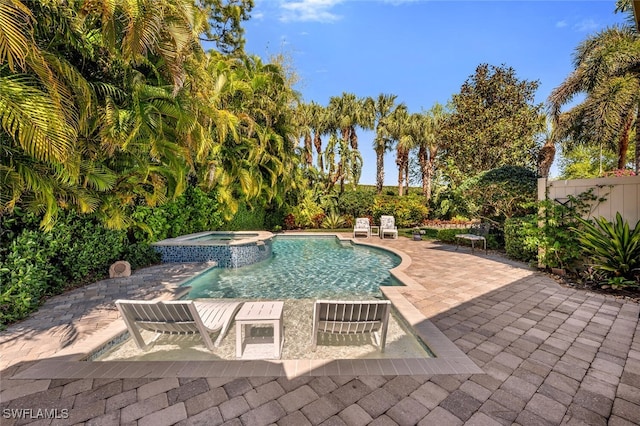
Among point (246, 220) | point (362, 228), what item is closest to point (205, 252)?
point (246, 220)

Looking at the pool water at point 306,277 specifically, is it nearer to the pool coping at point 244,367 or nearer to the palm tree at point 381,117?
the pool coping at point 244,367

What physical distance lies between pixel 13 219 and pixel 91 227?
221 centimetres

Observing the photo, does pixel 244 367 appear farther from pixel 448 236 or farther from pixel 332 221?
pixel 332 221

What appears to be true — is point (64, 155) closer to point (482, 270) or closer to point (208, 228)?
point (482, 270)

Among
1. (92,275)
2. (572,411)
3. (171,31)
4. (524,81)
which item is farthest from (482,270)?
(524,81)

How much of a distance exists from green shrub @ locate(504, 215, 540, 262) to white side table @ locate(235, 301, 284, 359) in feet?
24.8

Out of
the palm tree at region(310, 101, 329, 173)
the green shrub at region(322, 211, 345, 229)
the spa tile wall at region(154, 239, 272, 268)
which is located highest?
the palm tree at region(310, 101, 329, 173)

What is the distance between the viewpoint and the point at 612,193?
700cm

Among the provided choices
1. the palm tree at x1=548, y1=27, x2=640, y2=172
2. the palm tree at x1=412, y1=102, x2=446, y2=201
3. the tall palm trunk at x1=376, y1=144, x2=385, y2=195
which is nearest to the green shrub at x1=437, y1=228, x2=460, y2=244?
the palm tree at x1=548, y1=27, x2=640, y2=172

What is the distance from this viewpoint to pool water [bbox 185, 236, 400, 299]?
24.8ft

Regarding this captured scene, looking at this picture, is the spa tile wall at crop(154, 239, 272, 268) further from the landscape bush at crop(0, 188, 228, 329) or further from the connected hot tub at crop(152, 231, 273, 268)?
the landscape bush at crop(0, 188, 228, 329)

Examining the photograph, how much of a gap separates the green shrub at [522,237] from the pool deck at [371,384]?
11.5 feet

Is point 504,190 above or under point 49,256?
above

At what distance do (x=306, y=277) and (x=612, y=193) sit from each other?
27.1 feet
